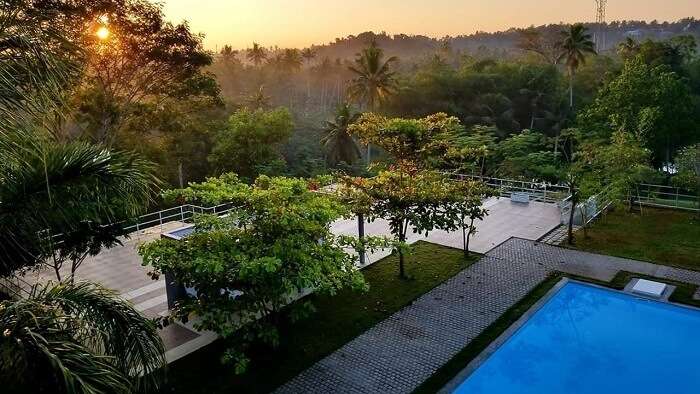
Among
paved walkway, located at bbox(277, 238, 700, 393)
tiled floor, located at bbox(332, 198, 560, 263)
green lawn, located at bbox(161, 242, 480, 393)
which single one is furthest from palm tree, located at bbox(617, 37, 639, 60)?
green lawn, located at bbox(161, 242, 480, 393)

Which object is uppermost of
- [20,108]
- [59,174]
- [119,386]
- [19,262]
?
[20,108]

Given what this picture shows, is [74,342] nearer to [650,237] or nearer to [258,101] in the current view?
[650,237]

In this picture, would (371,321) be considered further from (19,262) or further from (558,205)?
(558,205)

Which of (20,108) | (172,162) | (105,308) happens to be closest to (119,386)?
(105,308)

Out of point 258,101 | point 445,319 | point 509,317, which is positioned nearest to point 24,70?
point 445,319

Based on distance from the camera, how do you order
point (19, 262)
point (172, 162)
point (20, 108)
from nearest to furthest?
point (20, 108), point (19, 262), point (172, 162)

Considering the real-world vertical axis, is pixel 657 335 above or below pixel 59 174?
below
